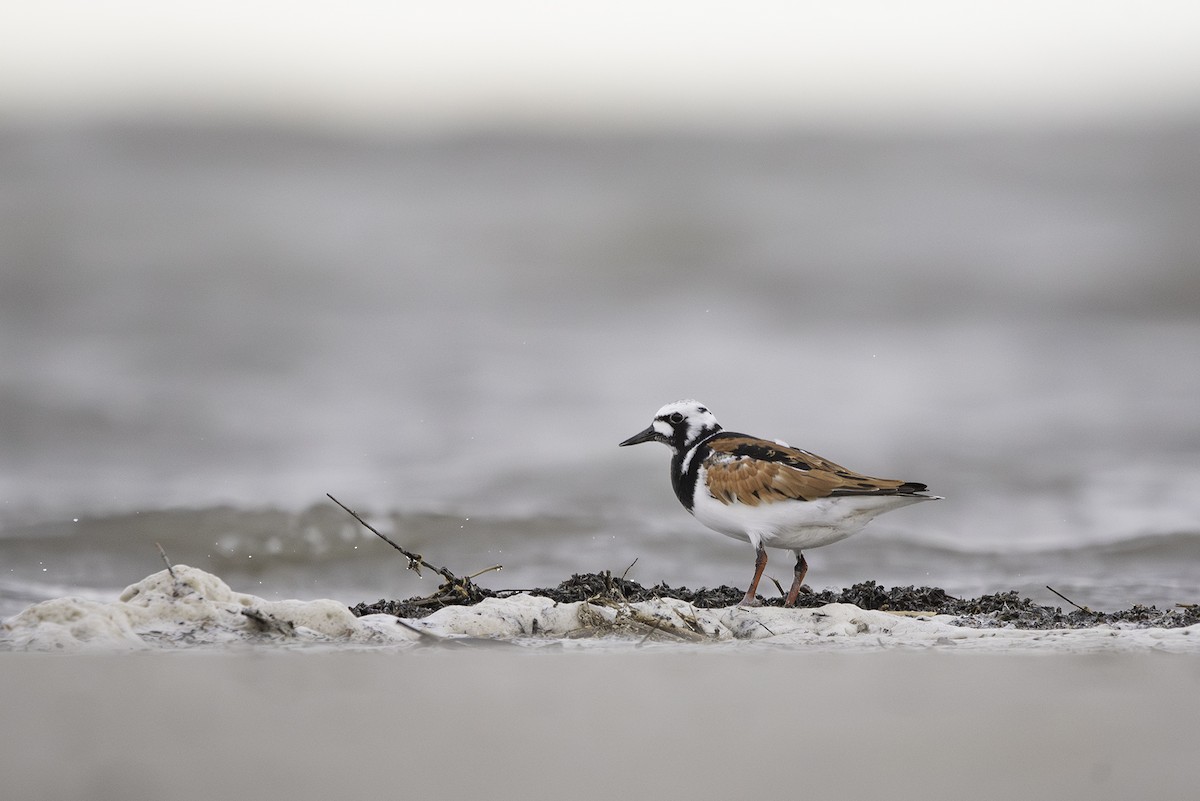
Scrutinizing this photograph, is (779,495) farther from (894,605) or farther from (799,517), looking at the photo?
(894,605)

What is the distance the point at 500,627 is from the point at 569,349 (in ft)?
22.8

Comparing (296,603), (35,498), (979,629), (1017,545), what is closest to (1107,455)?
(1017,545)

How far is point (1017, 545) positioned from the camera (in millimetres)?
6520

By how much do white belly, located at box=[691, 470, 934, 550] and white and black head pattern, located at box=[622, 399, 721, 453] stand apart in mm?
431

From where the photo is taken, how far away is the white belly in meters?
4.33

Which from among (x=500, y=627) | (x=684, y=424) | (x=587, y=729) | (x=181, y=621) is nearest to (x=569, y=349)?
(x=684, y=424)

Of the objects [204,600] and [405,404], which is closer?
[204,600]

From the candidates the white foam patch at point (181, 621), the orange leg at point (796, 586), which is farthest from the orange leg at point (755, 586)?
the white foam patch at point (181, 621)

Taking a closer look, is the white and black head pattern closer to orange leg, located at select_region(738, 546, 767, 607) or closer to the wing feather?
the wing feather

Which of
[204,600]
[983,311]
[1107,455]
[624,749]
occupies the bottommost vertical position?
[624,749]

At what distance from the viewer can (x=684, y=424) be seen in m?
5.05

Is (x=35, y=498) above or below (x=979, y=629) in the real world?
above

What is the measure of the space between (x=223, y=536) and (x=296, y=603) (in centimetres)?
319

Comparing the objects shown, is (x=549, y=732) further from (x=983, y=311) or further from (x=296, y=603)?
(x=983, y=311)
